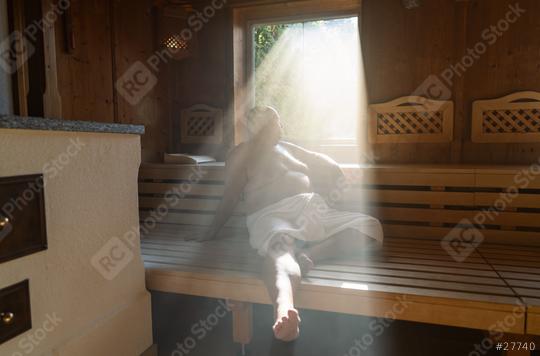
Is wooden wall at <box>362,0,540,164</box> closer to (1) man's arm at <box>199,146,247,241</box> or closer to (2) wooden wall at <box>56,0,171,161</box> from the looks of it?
(1) man's arm at <box>199,146,247,241</box>

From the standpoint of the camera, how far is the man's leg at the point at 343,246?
1.97 meters

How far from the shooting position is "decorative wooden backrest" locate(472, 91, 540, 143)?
2.88m

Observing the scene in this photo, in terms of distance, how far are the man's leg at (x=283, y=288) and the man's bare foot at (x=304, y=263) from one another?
0.04 metres

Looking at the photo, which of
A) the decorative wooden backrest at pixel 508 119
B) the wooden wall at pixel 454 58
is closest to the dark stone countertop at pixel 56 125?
the wooden wall at pixel 454 58

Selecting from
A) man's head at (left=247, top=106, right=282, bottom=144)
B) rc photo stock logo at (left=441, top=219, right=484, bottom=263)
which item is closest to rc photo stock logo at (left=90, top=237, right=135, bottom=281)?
man's head at (left=247, top=106, right=282, bottom=144)

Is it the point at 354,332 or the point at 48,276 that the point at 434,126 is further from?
the point at 48,276

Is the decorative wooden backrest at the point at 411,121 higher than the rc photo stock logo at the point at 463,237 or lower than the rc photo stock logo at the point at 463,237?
higher

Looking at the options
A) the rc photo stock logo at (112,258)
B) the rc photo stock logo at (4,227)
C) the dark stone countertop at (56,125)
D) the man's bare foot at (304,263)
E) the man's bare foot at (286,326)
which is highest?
the dark stone countertop at (56,125)

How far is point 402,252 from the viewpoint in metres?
2.15

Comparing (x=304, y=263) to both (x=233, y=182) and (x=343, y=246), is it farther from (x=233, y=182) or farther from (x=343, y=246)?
(x=233, y=182)

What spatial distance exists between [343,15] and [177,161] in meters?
1.90

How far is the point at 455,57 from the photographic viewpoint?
3033 mm

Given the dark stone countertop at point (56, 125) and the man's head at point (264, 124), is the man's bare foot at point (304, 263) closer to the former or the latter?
the man's head at point (264, 124)

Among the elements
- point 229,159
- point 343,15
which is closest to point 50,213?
point 229,159
